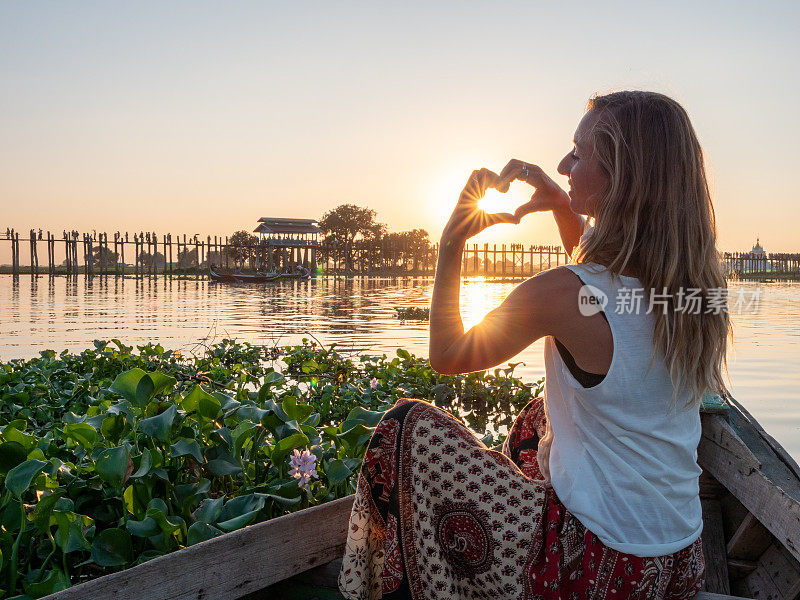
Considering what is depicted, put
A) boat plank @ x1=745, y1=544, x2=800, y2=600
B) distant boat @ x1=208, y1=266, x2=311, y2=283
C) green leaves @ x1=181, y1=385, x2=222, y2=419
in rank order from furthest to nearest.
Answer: distant boat @ x1=208, y1=266, x2=311, y2=283
green leaves @ x1=181, y1=385, x2=222, y2=419
boat plank @ x1=745, y1=544, x2=800, y2=600

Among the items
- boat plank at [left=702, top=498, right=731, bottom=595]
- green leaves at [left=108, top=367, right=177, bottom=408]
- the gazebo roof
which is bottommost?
boat plank at [left=702, top=498, right=731, bottom=595]

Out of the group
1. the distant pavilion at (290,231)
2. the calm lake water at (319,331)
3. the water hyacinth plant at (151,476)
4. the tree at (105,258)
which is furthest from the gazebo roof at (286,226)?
the water hyacinth plant at (151,476)

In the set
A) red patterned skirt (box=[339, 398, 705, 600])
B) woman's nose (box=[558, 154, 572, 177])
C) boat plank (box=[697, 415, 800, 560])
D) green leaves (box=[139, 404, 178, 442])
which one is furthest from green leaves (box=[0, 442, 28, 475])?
boat plank (box=[697, 415, 800, 560])

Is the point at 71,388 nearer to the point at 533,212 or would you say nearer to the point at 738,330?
the point at 533,212

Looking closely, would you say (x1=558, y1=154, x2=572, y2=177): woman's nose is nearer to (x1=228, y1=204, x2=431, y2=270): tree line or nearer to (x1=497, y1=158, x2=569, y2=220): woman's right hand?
(x1=497, y1=158, x2=569, y2=220): woman's right hand

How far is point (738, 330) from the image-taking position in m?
10.7

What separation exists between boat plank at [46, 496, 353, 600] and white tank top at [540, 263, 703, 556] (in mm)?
679

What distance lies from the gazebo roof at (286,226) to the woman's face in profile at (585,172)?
43632mm

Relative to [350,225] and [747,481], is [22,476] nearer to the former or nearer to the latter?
[747,481]

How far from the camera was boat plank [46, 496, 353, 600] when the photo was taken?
137cm

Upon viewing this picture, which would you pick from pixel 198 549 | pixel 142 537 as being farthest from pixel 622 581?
pixel 142 537

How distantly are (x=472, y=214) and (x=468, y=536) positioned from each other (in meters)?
0.78

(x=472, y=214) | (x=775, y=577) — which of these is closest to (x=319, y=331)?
(x=775, y=577)

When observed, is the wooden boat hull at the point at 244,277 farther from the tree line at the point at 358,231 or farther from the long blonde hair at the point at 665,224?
the long blonde hair at the point at 665,224
